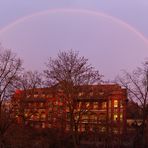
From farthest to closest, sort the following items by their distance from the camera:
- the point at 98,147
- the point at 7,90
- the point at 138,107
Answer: the point at 98,147, the point at 138,107, the point at 7,90

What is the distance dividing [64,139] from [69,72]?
15.1 metres

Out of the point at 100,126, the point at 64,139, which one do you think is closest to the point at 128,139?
the point at 100,126

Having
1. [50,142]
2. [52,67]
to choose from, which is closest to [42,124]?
[50,142]

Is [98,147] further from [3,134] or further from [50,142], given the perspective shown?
[3,134]

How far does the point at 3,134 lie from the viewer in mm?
42750

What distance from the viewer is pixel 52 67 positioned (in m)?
43.0

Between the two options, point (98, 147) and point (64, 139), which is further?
point (98, 147)

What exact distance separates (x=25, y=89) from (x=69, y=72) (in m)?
14.6

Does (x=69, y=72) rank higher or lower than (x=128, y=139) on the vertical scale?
higher

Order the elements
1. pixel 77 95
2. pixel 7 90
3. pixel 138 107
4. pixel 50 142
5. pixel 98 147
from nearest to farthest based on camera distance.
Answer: pixel 77 95, pixel 7 90, pixel 138 107, pixel 50 142, pixel 98 147

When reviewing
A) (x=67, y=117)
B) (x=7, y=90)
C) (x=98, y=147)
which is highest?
(x=7, y=90)

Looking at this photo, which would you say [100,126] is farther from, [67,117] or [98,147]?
[67,117]

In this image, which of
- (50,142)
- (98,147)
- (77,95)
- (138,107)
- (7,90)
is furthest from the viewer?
(98,147)

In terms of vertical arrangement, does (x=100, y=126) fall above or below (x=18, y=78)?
below
